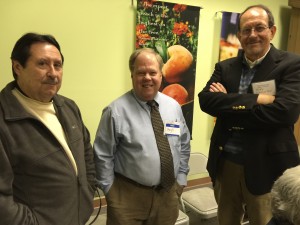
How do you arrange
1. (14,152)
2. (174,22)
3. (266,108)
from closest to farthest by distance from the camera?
(14,152)
(266,108)
(174,22)

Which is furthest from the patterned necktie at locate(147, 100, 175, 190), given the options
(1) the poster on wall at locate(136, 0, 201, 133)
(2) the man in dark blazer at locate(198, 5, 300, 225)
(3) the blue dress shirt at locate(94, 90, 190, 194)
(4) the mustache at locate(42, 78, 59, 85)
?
(1) the poster on wall at locate(136, 0, 201, 133)

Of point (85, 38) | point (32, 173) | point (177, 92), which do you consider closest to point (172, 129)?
point (32, 173)

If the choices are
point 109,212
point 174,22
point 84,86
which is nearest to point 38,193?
point 109,212

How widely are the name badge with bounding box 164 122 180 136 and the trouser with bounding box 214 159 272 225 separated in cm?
36

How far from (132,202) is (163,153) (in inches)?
14.0

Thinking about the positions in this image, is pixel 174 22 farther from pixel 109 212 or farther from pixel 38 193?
pixel 38 193

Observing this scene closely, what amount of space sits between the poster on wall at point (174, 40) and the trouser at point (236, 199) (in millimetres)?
1504

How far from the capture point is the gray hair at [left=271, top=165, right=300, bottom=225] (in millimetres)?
981

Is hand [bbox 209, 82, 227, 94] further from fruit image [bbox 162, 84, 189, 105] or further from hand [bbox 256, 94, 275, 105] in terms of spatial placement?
fruit image [bbox 162, 84, 189, 105]

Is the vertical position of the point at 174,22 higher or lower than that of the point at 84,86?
higher

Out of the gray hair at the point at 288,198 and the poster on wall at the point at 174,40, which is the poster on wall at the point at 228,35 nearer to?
the poster on wall at the point at 174,40

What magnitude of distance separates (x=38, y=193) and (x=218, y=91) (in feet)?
4.01

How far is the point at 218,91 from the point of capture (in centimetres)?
185

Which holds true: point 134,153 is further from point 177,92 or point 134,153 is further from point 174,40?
point 174,40
